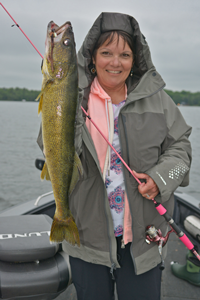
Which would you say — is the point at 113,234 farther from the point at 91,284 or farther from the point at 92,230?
the point at 91,284

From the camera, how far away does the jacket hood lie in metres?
2.22

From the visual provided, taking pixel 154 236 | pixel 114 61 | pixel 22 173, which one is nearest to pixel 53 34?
pixel 114 61

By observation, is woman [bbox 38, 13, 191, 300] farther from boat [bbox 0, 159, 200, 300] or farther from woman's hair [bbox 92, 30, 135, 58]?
boat [bbox 0, 159, 200, 300]

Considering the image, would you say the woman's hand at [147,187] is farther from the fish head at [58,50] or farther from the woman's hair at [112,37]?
the woman's hair at [112,37]

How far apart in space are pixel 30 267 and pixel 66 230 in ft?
3.69

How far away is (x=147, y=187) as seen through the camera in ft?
6.91

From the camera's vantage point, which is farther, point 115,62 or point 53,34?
point 115,62

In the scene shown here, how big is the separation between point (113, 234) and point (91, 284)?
483 mm

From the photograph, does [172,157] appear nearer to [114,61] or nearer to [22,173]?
[114,61]

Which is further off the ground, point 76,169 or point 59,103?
point 59,103

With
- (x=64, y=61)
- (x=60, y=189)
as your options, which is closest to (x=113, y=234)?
(x=60, y=189)

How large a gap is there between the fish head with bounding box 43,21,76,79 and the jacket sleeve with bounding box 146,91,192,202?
960 millimetres

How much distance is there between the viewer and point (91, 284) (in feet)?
7.46

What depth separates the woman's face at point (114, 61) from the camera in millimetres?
2197
